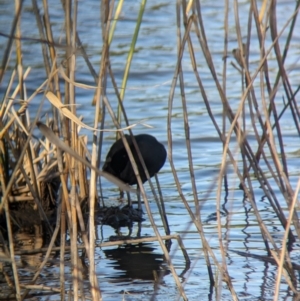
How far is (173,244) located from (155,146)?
64cm

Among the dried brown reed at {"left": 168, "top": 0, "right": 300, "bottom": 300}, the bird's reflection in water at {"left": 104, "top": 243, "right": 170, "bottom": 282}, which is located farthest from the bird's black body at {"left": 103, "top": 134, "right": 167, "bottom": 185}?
the dried brown reed at {"left": 168, "top": 0, "right": 300, "bottom": 300}

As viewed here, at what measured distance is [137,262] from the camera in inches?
126

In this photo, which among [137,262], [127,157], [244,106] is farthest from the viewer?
[127,157]

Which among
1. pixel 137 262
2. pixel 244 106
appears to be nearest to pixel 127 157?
pixel 137 262

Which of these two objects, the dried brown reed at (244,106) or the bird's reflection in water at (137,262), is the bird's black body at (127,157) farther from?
the dried brown reed at (244,106)

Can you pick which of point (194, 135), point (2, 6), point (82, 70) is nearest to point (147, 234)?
point (2, 6)

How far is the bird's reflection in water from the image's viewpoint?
3.03 m

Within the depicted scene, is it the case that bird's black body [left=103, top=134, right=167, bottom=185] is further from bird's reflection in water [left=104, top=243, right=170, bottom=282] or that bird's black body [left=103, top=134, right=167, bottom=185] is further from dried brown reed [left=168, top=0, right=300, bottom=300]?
dried brown reed [left=168, top=0, right=300, bottom=300]

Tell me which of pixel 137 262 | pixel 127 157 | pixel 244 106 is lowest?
pixel 137 262

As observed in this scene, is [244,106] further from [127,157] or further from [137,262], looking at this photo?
[127,157]

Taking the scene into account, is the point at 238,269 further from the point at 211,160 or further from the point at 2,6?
the point at 211,160

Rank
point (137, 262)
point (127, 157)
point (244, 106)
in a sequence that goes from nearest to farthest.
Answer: point (244, 106), point (137, 262), point (127, 157)

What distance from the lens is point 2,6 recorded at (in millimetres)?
2137

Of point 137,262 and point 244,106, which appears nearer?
point 244,106
